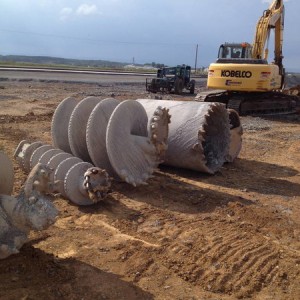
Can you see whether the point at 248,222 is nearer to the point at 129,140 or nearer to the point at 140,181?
the point at 140,181

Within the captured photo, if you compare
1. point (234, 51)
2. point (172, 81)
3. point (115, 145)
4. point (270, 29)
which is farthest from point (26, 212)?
point (172, 81)

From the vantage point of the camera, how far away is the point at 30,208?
3.54m

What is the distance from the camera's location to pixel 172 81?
82.1 feet

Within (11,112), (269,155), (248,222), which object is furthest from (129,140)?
(11,112)

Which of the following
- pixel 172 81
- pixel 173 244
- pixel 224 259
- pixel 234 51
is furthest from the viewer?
pixel 172 81

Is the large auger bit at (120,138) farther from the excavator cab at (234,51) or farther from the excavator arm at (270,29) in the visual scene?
the excavator arm at (270,29)

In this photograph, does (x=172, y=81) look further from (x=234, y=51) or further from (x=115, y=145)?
(x=115, y=145)

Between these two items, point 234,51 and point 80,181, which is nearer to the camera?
point 80,181

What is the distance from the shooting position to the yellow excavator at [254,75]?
46.0ft

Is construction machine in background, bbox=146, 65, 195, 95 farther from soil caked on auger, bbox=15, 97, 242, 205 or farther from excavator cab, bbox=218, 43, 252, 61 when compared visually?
soil caked on auger, bbox=15, 97, 242, 205

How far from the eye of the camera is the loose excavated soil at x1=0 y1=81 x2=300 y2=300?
3.73 m

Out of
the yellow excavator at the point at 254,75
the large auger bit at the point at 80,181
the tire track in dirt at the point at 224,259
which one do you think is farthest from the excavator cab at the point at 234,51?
the tire track in dirt at the point at 224,259

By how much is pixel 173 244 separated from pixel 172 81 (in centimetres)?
2108

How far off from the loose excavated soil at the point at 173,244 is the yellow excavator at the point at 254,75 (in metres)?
6.89
